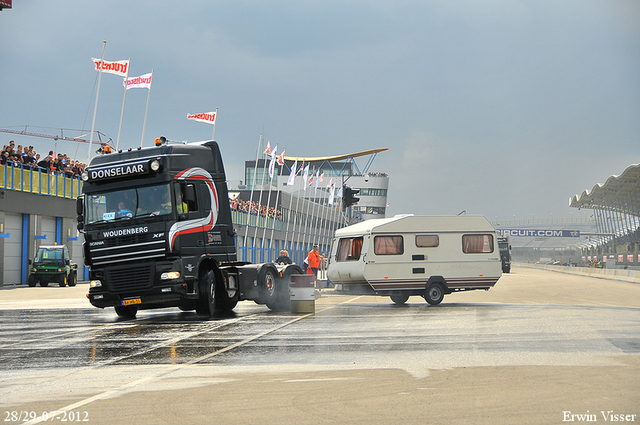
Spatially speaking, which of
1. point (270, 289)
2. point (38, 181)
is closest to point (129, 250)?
point (270, 289)

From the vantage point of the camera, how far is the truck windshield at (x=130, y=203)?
15.8 m

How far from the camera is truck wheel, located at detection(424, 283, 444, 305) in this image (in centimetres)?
2181

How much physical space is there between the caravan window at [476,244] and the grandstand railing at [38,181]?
79.5 ft

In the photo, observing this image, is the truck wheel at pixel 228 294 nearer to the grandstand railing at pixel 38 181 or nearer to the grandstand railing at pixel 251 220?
the grandstand railing at pixel 38 181

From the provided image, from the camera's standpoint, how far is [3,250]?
119 feet

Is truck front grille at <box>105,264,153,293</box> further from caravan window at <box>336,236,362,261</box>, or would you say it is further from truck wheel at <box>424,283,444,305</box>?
truck wheel at <box>424,283,444,305</box>

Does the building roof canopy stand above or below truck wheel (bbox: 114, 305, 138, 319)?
above

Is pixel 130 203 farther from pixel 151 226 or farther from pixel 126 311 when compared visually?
pixel 126 311

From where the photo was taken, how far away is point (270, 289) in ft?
63.2

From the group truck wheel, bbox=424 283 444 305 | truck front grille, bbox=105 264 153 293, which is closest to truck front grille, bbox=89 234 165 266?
truck front grille, bbox=105 264 153 293

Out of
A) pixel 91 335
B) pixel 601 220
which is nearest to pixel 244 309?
pixel 91 335

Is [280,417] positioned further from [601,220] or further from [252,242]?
[601,220]

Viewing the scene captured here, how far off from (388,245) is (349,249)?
4.66 ft

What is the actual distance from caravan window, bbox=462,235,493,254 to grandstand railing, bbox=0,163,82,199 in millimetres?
24223
